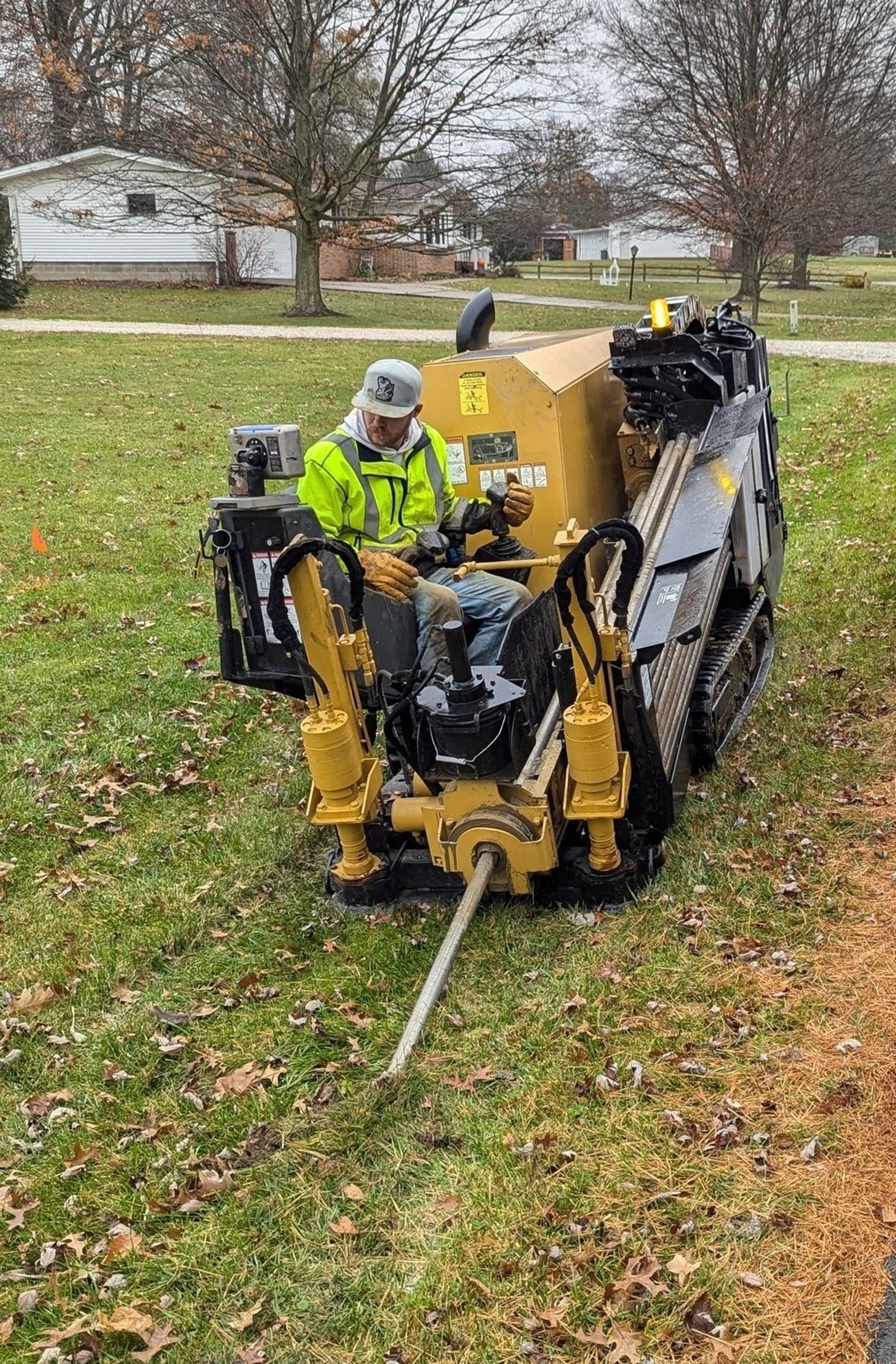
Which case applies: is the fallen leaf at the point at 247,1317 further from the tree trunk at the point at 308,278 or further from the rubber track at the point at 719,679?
the tree trunk at the point at 308,278

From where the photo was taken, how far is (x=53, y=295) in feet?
102

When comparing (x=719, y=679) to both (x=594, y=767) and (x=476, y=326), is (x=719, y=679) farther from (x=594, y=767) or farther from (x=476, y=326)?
(x=476, y=326)

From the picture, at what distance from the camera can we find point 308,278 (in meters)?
28.2

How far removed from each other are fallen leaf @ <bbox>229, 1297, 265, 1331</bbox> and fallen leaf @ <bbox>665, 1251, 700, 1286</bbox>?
1.03 meters

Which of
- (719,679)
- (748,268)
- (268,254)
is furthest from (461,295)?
(719,679)

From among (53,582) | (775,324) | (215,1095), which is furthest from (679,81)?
(215,1095)

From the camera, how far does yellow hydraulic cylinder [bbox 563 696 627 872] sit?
4.06 meters

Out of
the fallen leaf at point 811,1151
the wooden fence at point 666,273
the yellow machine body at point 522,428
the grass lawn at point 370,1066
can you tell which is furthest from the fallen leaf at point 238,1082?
the wooden fence at point 666,273

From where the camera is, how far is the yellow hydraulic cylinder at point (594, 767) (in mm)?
4062

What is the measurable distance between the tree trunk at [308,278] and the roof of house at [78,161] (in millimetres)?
7241

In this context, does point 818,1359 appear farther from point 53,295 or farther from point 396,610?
point 53,295

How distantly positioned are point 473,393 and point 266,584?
78.2 inches

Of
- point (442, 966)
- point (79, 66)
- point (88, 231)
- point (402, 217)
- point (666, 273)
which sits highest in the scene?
point (79, 66)

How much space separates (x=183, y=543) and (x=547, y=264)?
158ft
